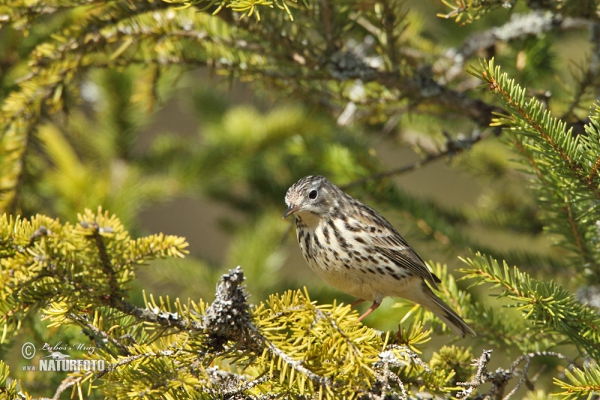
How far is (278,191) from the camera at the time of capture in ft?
14.4

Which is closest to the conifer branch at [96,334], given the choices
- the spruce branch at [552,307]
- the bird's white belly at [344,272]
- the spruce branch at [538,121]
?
the spruce branch at [552,307]

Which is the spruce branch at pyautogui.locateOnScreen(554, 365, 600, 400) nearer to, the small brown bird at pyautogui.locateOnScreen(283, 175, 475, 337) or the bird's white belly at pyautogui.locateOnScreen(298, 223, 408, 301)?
the small brown bird at pyautogui.locateOnScreen(283, 175, 475, 337)

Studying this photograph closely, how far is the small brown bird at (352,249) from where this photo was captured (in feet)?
10.3

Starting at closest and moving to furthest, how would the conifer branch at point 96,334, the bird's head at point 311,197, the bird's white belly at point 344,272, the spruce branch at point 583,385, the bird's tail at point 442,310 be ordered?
the spruce branch at point 583,385 < the conifer branch at point 96,334 < the bird's tail at point 442,310 < the bird's white belly at point 344,272 < the bird's head at point 311,197

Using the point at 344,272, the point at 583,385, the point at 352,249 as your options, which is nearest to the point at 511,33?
the point at 352,249

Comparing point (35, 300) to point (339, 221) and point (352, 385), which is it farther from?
point (339, 221)

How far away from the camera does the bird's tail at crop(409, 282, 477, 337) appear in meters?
2.64

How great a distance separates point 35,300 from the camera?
1.87 m

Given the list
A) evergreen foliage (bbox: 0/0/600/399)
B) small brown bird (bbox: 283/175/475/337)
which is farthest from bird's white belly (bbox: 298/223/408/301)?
evergreen foliage (bbox: 0/0/600/399)

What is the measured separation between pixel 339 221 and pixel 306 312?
1.53 meters

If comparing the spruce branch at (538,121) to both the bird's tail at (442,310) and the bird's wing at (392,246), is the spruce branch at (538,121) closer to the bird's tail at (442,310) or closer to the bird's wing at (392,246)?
the bird's tail at (442,310)

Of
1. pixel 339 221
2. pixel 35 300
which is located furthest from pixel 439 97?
pixel 35 300

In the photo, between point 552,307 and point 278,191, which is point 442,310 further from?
point 278,191

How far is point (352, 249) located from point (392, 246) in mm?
336
